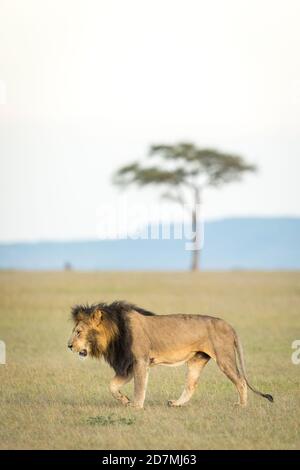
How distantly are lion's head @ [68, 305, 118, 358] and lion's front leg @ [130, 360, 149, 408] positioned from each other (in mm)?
404

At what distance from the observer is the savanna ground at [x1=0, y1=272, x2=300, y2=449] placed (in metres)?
9.51

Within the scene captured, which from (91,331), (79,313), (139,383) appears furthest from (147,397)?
(79,313)

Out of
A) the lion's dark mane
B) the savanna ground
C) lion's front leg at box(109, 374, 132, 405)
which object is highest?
the lion's dark mane

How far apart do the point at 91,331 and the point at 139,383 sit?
738mm

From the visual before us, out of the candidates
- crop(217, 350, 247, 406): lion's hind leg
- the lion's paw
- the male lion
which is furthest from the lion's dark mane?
crop(217, 350, 247, 406): lion's hind leg

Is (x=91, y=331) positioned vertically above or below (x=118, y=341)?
above

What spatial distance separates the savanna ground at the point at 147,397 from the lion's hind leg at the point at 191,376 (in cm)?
13

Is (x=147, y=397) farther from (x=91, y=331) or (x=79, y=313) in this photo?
(x=79, y=313)

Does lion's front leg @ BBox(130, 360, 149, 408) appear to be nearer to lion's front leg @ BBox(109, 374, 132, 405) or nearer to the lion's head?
lion's front leg @ BBox(109, 374, 132, 405)

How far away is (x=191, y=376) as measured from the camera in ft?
36.9

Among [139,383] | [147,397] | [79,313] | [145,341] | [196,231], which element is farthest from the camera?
[196,231]

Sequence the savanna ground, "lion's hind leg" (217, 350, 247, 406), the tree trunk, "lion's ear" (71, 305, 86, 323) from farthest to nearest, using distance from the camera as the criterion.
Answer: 1. the tree trunk
2. "lion's hind leg" (217, 350, 247, 406)
3. "lion's ear" (71, 305, 86, 323)
4. the savanna ground

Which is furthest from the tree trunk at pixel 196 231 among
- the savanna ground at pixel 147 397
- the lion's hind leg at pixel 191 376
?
the lion's hind leg at pixel 191 376

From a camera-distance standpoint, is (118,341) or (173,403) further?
(173,403)
